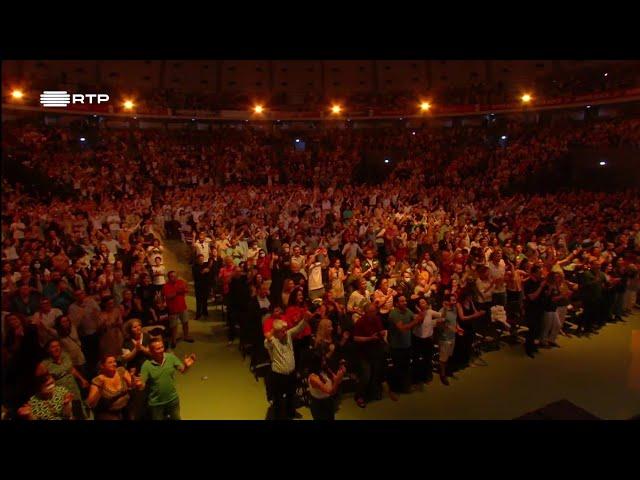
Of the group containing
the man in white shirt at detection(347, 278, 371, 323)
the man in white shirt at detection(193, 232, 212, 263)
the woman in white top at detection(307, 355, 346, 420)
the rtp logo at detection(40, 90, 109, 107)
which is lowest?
the woman in white top at detection(307, 355, 346, 420)

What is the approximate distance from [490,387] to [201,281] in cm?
497

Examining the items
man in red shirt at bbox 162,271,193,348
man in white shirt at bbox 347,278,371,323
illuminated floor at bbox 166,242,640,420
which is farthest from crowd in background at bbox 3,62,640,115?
man in white shirt at bbox 347,278,371,323

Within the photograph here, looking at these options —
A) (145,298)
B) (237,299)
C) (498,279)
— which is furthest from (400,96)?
(145,298)

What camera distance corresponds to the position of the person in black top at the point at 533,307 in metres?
6.76

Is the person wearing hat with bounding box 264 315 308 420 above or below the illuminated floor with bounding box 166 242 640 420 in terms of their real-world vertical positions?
above

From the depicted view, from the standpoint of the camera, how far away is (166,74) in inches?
921

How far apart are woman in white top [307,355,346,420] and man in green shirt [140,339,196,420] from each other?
1.25 metres

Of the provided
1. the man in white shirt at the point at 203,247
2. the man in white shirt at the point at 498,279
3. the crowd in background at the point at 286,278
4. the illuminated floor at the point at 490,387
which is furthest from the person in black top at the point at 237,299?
the man in white shirt at the point at 498,279

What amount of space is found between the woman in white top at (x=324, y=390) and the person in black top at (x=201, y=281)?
12.3 ft

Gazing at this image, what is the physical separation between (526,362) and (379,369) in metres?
2.62

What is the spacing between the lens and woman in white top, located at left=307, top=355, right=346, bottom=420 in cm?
444

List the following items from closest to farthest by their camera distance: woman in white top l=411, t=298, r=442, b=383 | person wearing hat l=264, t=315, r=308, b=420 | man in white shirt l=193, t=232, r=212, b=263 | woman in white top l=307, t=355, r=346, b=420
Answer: woman in white top l=307, t=355, r=346, b=420, person wearing hat l=264, t=315, r=308, b=420, woman in white top l=411, t=298, r=442, b=383, man in white shirt l=193, t=232, r=212, b=263

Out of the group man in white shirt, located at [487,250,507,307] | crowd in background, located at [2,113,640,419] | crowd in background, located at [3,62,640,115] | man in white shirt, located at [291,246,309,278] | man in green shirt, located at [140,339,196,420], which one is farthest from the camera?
crowd in background, located at [3,62,640,115]

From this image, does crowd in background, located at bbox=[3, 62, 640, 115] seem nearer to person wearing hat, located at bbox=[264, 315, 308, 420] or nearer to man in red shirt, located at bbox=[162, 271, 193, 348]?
man in red shirt, located at bbox=[162, 271, 193, 348]
